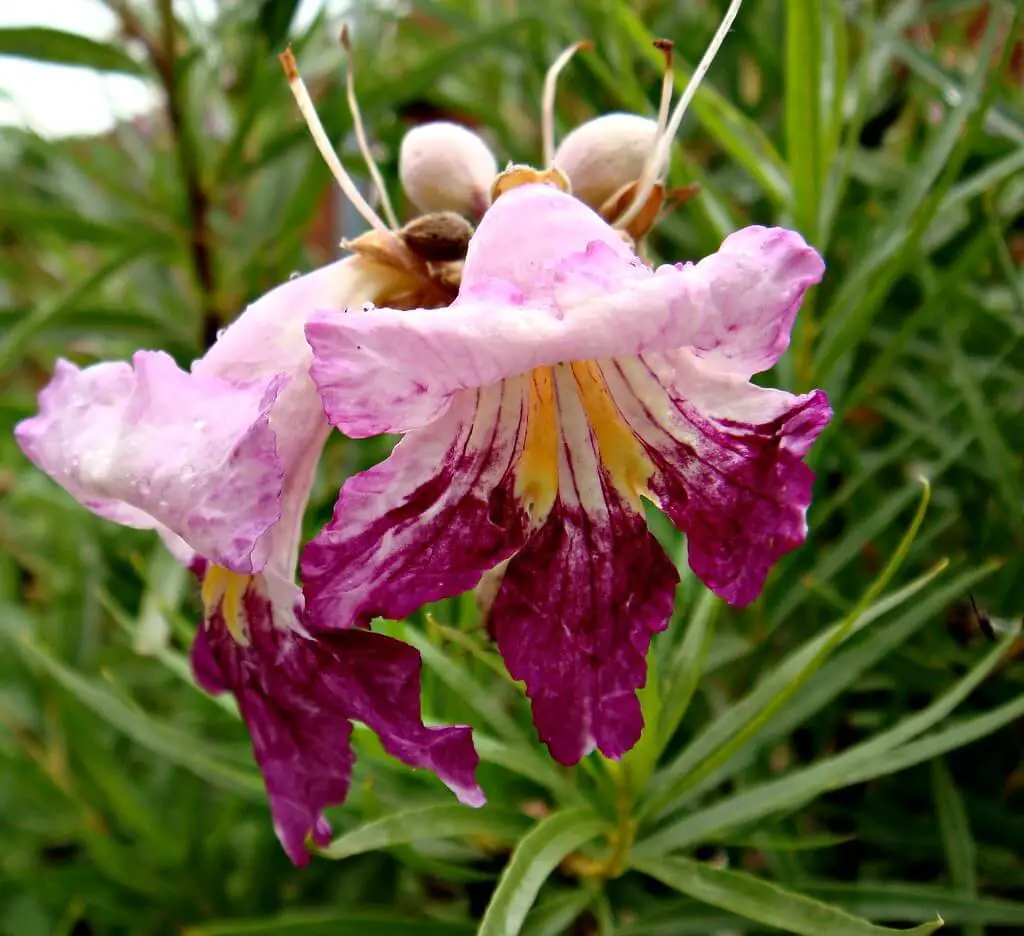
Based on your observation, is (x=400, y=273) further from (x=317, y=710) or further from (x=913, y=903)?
(x=913, y=903)

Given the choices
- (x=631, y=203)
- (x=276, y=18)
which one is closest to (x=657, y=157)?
(x=631, y=203)

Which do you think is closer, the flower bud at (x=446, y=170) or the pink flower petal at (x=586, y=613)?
the pink flower petal at (x=586, y=613)

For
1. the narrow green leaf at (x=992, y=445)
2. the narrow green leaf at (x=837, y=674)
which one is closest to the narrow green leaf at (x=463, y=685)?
the narrow green leaf at (x=837, y=674)

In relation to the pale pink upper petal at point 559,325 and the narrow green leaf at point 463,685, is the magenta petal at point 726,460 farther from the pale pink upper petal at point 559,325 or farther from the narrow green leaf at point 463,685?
the narrow green leaf at point 463,685

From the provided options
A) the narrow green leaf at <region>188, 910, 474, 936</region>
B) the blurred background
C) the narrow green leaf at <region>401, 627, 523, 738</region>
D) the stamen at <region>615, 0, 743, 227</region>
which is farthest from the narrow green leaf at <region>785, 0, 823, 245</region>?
the narrow green leaf at <region>188, 910, 474, 936</region>

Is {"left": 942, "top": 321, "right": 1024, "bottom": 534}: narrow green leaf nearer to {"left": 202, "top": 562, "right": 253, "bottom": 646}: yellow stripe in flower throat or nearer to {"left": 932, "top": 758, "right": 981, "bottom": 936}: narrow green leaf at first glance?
{"left": 932, "top": 758, "right": 981, "bottom": 936}: narrow green leaf

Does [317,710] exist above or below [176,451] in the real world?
below

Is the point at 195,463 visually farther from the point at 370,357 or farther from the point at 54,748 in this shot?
the point at 54,748
